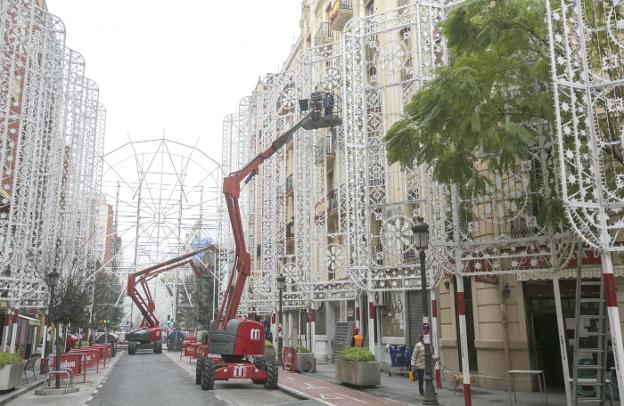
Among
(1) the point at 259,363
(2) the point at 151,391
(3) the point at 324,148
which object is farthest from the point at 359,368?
(3) the point at 324,148

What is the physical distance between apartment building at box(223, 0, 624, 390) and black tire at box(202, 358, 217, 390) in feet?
17.2

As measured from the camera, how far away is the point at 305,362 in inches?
934

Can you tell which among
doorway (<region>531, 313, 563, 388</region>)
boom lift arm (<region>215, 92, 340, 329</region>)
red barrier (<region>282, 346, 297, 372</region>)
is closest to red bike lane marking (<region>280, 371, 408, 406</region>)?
red barrier (<region>282, 346, 297, 372</region>)

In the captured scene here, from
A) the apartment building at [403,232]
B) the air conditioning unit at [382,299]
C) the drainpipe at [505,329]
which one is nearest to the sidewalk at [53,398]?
the apartment building at [403,232]

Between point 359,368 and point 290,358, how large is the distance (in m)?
7.71

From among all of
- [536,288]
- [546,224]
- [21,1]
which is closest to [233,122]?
[21,1]

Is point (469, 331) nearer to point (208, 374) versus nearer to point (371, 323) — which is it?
point (371, 323)

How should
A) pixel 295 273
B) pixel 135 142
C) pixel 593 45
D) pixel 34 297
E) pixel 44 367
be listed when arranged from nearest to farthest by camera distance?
pixel 593 45
pixel 34 297
pixel 44 367
pixel 295 273
pixel 135 142

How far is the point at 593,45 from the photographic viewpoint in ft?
36.8

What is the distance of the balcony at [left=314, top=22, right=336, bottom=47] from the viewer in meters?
34.7

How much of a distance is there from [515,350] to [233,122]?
26681 millimetres

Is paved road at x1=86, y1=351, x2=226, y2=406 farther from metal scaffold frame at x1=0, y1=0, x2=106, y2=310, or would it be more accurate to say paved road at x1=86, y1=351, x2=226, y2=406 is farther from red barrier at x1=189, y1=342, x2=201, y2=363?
red barrier at x1=189, y1=342, x2=201, y2=363

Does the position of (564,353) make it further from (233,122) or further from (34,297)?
(233,122)

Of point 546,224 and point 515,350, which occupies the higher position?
point 546,224
